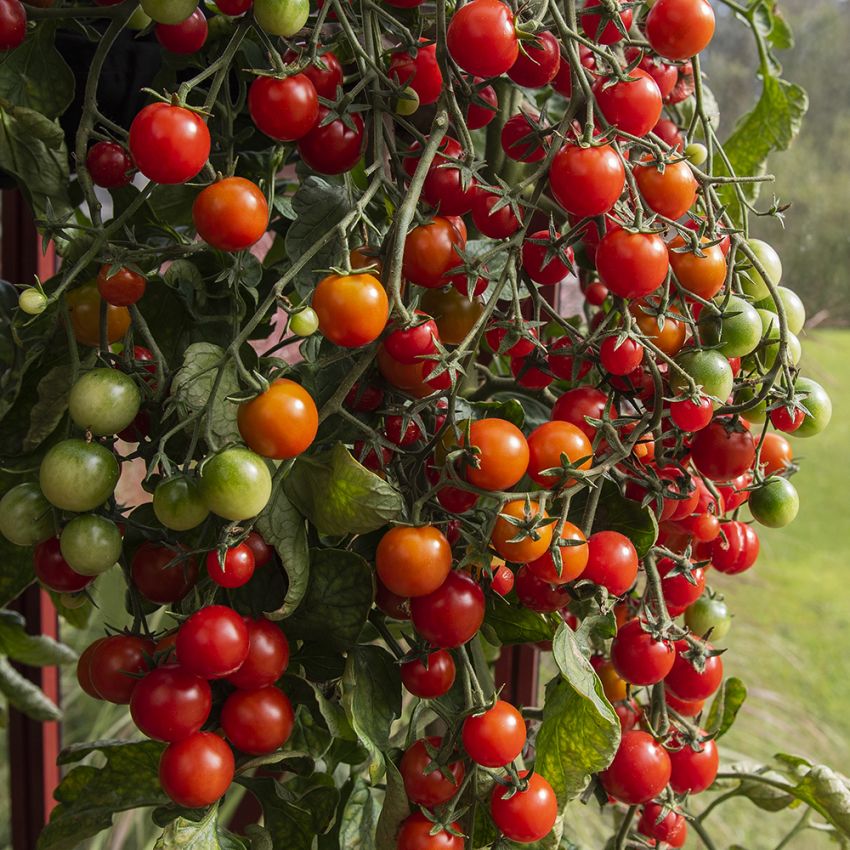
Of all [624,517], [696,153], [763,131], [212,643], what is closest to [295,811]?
[212,643]

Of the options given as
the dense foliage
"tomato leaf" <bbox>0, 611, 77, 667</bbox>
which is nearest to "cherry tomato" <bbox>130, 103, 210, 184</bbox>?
the dense foliage

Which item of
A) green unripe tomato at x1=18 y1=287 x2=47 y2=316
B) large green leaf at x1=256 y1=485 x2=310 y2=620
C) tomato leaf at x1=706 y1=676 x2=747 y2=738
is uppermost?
green unripe tomato at x1=18 y1=287 x2=47 y2=316

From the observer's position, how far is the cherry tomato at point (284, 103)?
0.49 metres

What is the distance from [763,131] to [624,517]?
394mm

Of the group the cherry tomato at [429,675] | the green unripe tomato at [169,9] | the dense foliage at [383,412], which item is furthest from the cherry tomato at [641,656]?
the green unripe tomato at [169,9]

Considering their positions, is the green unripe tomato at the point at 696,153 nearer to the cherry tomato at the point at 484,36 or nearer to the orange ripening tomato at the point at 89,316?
the cherry tomato at the point at 484,36

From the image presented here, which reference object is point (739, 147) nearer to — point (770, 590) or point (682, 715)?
point (682, 715)

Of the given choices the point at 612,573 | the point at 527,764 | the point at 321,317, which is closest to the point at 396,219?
the point at 321,317

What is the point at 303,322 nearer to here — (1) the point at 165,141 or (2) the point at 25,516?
(1) the point at 165,141

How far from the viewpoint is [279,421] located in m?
0.43

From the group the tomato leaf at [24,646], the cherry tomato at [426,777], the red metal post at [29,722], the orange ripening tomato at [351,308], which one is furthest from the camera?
the red metal post at [29,722]

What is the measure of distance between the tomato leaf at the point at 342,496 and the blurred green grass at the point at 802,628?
70 cm

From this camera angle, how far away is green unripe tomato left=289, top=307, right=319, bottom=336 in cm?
45

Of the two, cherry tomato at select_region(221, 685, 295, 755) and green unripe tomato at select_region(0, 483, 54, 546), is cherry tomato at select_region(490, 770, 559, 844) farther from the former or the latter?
green unripe tomato at select_region(0, 483, 54, 546)
